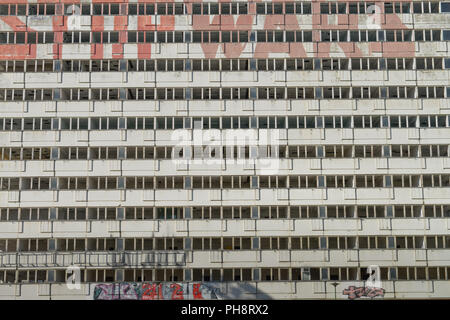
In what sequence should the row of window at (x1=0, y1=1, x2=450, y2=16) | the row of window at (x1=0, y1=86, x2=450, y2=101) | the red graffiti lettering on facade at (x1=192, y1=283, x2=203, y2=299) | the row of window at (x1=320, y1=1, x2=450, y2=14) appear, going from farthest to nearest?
the row of window at (x1=320, y1=1, x2=450, y2=14)
the row of window at (x1=0, y1=1, x2=450, y2=16)
the row of window at (x1=0, y1=86, x2=450, y2=101)
the red graffiti lettering on facade at (x1=192, y1=283, x2=203, y2=299)

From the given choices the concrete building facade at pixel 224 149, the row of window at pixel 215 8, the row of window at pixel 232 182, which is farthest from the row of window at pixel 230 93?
the row of window at pixel 232 182

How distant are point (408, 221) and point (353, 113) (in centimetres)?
1181

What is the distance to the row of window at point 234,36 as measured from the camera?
66125 millimetres

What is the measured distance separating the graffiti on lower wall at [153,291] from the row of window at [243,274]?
1.99ft

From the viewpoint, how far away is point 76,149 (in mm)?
64562

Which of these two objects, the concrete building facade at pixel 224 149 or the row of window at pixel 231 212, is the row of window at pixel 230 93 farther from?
the row of window at pixel 231 212

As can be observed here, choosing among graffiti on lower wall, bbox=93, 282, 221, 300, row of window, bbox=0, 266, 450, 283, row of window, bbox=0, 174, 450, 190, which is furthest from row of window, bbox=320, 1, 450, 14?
graffiti on lower wall, bbox=93, 282, 221, 300

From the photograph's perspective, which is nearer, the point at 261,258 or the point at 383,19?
the point at 261,258

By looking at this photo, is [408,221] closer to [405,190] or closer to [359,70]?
[405,190]

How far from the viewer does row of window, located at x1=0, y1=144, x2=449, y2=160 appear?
64062mm

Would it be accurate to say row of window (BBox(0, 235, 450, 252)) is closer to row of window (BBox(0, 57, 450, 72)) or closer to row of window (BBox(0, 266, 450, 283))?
row of window (BBox(0, 266, 450, 283))

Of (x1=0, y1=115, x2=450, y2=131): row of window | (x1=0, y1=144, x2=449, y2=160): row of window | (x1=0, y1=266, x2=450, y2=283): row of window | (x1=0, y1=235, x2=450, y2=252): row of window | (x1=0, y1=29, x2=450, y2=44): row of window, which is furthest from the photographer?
(x1=0, y1=29, x2=450, y2=44): row of window

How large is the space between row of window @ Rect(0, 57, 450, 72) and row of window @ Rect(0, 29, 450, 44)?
81.6 inches

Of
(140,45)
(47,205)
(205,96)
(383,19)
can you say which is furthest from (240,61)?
(47,205)
